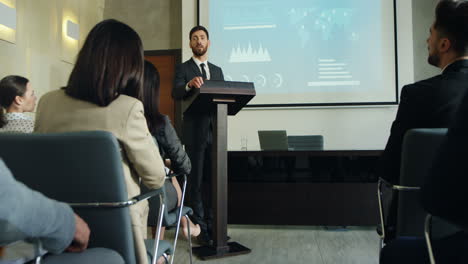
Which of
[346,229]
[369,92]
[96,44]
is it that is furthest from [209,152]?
[369,92]

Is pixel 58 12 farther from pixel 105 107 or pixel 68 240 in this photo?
pixel 68 240

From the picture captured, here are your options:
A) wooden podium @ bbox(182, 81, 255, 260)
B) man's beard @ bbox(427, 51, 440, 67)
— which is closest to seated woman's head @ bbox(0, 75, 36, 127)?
wooden podium @ bbox(182, 81, 255, 260)

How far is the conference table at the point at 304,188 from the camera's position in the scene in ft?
10.4

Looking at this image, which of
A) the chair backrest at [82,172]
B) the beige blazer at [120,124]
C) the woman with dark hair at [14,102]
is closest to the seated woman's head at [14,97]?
the woman with dark hair at [14,102]

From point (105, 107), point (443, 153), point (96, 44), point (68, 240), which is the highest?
point (96, 44)

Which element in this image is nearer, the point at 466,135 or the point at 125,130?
the point at 466,135

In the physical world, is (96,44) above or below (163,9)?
below

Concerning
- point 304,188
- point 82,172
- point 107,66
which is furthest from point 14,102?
point 304,188

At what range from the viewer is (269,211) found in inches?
128

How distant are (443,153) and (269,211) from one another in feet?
8.56

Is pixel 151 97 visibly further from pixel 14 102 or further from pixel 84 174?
pixel 14 102

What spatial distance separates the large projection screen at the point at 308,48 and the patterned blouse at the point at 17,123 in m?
2.77

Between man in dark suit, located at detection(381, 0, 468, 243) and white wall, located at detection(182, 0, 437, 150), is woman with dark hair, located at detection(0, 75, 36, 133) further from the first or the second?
white wall, located at detection(182, 0, 437, 150)

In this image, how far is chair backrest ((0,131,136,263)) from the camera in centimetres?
101
